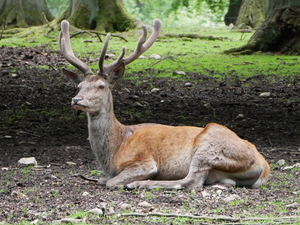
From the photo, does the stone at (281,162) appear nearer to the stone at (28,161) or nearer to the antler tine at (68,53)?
the antler tine at (68,53)

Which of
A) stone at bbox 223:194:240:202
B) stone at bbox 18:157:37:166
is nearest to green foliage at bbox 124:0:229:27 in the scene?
stone at bbox 18:157:37:166

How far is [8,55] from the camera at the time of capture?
15.5 metres

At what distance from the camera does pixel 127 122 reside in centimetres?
968

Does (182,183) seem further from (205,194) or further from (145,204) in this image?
(145,204)

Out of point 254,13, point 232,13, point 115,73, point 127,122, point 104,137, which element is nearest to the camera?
point 104,137

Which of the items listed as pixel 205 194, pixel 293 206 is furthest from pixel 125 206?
pixel 293 206

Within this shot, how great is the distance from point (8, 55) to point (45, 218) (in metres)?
11.1

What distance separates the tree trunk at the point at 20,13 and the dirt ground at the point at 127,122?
18.0 ft

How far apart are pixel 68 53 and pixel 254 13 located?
1751 centimetres

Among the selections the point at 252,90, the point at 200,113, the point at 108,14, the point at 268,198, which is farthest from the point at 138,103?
the point at 108,14

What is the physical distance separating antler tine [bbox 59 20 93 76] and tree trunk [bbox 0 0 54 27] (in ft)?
47.4

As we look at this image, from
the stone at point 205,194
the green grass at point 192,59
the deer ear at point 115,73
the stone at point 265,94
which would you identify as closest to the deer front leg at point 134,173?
the stone at point 205,194

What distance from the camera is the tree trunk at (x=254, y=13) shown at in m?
23.5

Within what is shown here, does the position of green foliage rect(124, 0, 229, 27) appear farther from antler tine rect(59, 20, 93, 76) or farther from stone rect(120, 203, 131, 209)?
stone rect(120, 203, 131, 209)
